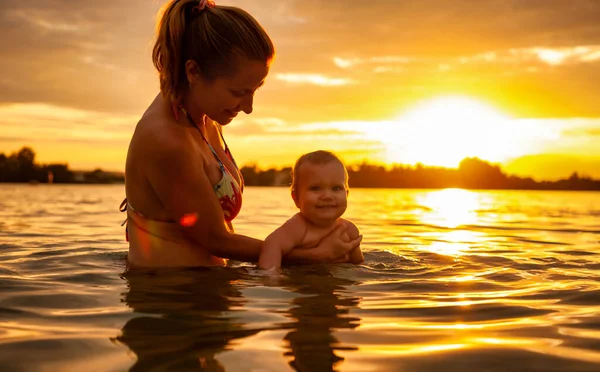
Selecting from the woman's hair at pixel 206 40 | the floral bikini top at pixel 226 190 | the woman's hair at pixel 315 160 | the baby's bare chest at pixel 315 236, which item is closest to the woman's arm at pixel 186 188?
the floral bikini top at pixel 226 190

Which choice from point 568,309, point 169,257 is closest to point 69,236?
point 169,257

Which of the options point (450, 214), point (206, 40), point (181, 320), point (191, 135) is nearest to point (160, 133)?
point (191, 135)

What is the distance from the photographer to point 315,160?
4.94 metres

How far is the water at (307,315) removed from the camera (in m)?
2.29

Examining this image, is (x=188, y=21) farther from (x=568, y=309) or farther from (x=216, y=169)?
(x=568, y=309)

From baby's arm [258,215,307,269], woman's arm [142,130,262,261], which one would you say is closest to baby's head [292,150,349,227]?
baby's arm [258,215,307,269]

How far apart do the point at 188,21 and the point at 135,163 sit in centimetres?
104

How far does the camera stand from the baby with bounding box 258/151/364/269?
15.8 ft

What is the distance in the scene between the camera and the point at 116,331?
2650mm

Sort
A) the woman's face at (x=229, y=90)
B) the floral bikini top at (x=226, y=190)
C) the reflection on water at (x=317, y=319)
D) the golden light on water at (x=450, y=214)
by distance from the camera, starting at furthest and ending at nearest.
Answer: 1. the golden light on water at (x=450, y=214)
2. the floral bikini top at (x=226, y=190)
3. the woman's face at (x=229, y=90)
4. the reflection on water at (x=317, y=319)

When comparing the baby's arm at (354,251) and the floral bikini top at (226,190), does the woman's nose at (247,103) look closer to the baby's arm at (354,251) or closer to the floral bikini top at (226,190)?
the floral bikini top at (226,190)

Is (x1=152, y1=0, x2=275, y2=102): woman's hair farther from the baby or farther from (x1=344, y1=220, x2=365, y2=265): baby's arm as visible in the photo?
(x1=344, y1=220, x2=365, y2=265): baby's arm

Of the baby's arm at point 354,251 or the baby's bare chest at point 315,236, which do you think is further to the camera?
the baby's arm at point 354,251

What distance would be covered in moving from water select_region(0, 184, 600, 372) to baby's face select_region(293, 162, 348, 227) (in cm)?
44
